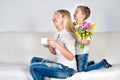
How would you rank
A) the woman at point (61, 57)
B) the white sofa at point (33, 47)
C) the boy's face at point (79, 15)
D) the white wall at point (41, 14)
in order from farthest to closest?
the white wall at point (41, 14) < the white sofa at point (33, 47) < the boy's face at point (79, 15) < the woman at point (61, 57)

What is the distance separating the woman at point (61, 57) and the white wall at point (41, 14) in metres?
0.82

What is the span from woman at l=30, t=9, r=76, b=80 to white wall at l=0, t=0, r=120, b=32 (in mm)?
817

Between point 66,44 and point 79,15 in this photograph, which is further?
point 79,15

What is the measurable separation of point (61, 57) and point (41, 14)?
0.97 m

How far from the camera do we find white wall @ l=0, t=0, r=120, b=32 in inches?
126

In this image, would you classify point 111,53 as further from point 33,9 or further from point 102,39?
point 33,9

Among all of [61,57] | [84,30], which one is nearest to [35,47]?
[61,57]

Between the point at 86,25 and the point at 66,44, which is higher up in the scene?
the point at 86,25

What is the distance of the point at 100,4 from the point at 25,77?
125cm

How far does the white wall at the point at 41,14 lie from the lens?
3209 millimetres

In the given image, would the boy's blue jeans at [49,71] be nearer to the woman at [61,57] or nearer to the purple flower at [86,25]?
the woman at [61,57]

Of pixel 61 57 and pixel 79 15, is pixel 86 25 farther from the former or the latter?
pixel 61 57

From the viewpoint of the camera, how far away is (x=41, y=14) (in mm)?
3225

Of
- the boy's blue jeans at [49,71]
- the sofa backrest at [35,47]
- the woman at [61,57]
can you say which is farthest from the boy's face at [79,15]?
the sofa backrest at [35,47]
